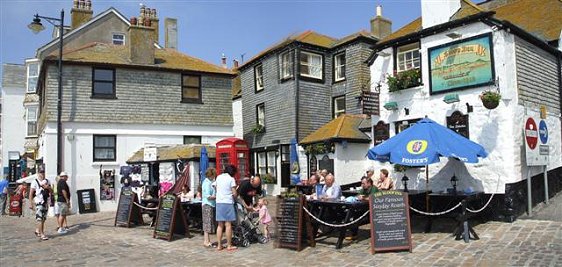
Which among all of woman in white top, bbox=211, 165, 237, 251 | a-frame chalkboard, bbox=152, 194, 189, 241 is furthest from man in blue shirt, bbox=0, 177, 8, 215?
woman in white top, bbox=211, 165, 237, 251

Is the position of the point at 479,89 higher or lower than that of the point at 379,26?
lower

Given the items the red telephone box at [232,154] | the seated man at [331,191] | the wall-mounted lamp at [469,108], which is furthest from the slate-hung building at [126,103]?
the wall-mounted lamp at [469,108]

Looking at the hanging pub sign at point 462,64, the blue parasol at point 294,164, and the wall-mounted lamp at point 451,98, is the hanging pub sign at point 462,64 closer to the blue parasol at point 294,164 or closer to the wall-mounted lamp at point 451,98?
the wall-mounted lamp at point 451,98

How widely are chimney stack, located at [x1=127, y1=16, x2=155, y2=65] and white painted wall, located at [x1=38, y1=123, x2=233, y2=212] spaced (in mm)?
3051

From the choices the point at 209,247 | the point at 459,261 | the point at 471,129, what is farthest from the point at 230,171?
the point at 471,129

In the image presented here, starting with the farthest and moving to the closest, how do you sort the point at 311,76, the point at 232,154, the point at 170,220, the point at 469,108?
1. the point at 311,76
2. the point at 232,154
3. the point at 469,108
4. the point at 170,220

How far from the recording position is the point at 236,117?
27172 mm

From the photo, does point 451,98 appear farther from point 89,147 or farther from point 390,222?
point 89,147

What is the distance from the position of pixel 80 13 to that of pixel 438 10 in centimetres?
2245

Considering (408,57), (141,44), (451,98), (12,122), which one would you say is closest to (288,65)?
(141,44)

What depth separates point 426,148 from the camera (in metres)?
9.95

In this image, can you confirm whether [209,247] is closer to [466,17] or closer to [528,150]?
[528,150]

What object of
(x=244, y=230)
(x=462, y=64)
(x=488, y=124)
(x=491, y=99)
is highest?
(x=462, y=64)

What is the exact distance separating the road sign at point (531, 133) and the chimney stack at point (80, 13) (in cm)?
2524
